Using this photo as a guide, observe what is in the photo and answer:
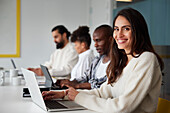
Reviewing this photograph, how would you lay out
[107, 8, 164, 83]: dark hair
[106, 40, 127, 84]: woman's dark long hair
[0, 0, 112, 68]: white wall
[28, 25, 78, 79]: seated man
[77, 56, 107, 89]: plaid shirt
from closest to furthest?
1. [107, 8, 164, 83]: dark hair
2. [106, 40, 127, 84]: woman's dark long hair
3. [77, 56, 107, 89]: plaid shirt
4. [28, 25, 78, 79]: seated man
5. [0, 0, 112, 68]: white wall

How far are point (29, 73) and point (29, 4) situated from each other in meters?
4.15

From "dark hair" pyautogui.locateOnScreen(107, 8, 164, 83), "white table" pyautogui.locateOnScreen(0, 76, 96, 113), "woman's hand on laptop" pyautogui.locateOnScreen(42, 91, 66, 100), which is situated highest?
"dark hair" pyautogui.locateOnScreen(107, 8, 164, 83)

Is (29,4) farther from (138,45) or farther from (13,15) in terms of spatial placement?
(138,45)

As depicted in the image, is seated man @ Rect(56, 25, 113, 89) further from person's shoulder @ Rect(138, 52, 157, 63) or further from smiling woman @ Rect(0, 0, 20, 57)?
smiling woman @ Rect(0, 0, 20, 57)

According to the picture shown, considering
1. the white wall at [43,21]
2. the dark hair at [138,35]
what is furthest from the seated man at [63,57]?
the dark hair at [138,35]

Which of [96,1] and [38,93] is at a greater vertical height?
[96,1]

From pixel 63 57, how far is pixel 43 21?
5.81ft

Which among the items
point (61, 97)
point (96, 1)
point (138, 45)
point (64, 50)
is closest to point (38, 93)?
point (61, 97)

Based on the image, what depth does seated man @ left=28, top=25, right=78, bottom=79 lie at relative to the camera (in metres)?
3.83

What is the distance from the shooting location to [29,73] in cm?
169

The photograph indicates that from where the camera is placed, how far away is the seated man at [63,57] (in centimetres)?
383

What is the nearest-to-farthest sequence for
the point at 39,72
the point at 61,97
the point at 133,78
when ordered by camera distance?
the point at 133,78
the point at 61,97
the point at 39,72

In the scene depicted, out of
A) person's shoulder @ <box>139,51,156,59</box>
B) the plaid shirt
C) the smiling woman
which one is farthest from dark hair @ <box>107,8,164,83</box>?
the smiling woman

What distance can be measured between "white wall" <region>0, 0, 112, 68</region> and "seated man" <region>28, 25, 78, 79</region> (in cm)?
118
